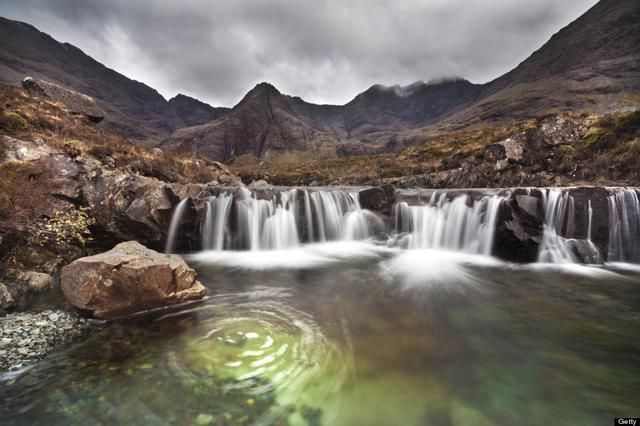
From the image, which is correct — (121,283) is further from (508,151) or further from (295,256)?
(508,151)

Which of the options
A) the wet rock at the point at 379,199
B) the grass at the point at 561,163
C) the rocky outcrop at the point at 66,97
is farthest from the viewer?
the grass at the point at 561,163

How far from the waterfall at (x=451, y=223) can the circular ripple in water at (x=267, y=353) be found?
11.2 m

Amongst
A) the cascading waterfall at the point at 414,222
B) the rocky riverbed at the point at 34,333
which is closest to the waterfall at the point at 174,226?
the cascading waterfall at the point at 414,222

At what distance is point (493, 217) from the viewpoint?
46.6 feet

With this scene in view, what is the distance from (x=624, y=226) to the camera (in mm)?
11867

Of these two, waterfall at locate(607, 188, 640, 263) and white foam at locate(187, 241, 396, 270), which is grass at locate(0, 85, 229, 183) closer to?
white foam at locate(187, 241, 396, 270)

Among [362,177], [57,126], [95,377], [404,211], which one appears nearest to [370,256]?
[404,211]

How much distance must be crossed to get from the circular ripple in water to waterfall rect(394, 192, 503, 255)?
36.8ft

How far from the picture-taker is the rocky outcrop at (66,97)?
18.9 m

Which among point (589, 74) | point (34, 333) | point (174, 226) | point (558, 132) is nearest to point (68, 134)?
point (174, 226)

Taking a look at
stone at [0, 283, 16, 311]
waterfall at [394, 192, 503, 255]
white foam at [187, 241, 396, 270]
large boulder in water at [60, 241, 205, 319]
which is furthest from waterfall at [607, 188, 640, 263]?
stone at [0, 283, 16, 311]

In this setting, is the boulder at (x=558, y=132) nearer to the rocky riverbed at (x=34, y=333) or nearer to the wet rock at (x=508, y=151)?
the wet rock at (x=508, y=151)

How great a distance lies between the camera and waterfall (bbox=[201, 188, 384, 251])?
598 inches

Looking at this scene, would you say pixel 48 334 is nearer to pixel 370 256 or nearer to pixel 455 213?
pixel 370 256
